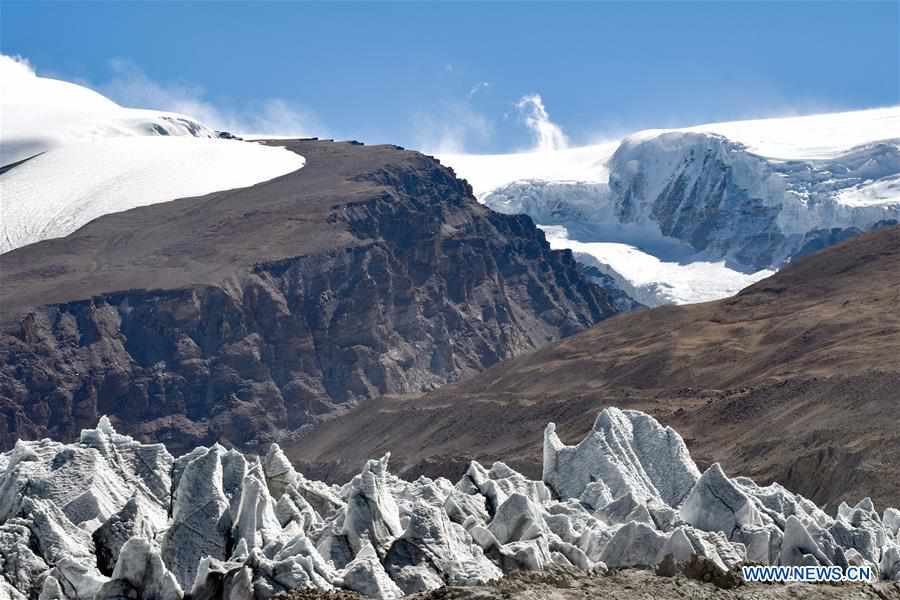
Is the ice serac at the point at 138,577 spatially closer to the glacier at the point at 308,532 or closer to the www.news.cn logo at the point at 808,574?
the glacier at the point at 308,532

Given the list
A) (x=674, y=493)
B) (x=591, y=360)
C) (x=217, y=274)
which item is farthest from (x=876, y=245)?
(x=674, y=493)

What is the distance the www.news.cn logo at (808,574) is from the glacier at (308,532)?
587 mm

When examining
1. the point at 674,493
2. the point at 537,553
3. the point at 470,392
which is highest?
the point at 537,553

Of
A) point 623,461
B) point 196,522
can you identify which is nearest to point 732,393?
point 623,461

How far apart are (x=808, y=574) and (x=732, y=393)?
90999 millimetres

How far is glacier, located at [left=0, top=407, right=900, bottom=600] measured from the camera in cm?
2398

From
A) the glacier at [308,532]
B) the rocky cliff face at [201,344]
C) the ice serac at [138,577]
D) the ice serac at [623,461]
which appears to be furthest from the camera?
the rocky cliff face at [201,344]

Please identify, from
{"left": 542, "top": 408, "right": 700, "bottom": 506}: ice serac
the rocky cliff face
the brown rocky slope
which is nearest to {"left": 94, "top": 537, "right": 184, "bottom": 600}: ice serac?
{"left": 542, "top": 408, "right": 700, "bottom": 506}: ice serac

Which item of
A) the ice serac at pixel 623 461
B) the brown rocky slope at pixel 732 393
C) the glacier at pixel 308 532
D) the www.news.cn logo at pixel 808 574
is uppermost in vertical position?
the glacier at pixel 308 532

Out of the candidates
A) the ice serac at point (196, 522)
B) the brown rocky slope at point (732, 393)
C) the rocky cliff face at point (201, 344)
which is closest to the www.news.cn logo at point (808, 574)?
the ice serac at point (196, 522)

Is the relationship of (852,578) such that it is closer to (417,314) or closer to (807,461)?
(807,461)

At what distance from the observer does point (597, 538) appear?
1185 inches

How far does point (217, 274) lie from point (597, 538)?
161m

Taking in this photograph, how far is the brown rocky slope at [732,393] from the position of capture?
299 feet
